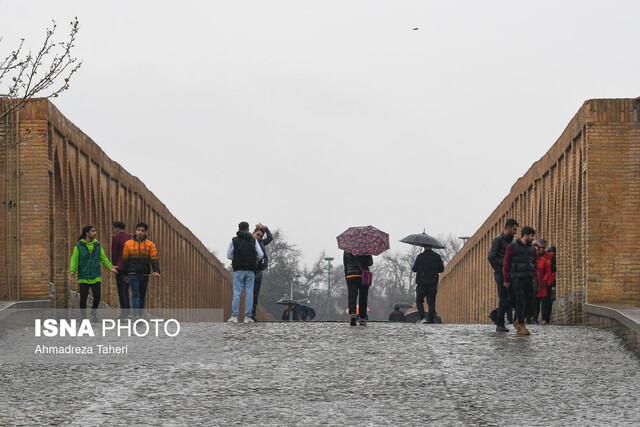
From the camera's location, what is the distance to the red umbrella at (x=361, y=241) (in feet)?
58.5

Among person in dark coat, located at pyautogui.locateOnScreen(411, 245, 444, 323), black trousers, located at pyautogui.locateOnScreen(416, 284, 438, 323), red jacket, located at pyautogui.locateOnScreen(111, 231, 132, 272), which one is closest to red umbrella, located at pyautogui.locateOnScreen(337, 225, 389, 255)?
person in dark coat, located at pyautogui.locateOnScreen(411, 245, 444, 323)

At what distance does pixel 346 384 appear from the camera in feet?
37.2

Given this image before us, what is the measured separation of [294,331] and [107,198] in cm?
1526

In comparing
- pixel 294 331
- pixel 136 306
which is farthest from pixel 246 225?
pixel 294 331

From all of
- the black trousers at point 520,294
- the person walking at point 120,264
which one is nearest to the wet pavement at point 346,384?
the black trousers at point 520,294

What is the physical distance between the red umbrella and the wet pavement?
253 centimetres

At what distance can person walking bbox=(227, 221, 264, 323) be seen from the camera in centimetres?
1916

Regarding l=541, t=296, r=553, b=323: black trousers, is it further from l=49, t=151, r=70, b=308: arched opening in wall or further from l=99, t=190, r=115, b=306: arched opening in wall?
l=99, t=190, r=115, b=306: arched opening in wall

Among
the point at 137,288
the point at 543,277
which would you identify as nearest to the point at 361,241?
the point at 137,288

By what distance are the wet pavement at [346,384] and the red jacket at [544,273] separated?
5.13 metres

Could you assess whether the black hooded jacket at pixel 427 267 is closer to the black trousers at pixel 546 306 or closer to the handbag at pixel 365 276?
the black trousers at pixel 546 306

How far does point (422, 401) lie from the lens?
1039 cm

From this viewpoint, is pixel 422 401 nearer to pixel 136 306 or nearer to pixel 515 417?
pixel 515 417

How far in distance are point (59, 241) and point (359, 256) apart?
8.26 m
